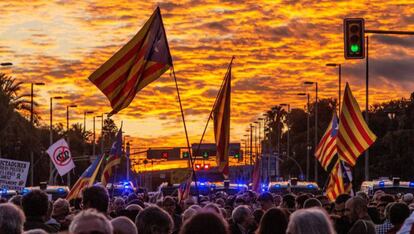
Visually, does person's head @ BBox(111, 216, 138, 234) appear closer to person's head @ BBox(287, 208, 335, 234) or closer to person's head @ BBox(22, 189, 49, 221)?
person's head @ BBox(287, 208, 335, 234)

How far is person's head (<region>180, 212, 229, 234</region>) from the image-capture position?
6457mm

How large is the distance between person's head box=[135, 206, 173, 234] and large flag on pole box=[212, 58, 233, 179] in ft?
43.3

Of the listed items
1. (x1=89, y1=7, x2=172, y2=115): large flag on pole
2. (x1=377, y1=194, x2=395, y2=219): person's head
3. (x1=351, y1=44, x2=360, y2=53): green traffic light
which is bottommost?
(x1=377, y1=194, x2=395, y2=219): person's head

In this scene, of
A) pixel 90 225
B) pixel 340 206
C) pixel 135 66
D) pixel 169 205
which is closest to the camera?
pixel 90 225

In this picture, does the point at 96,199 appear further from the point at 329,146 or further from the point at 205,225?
the point at 329,146

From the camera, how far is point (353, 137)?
2592cm

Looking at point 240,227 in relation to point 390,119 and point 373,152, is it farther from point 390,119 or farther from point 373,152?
point 390,119

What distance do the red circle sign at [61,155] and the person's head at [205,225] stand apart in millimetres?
32466

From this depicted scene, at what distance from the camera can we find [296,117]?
488ft

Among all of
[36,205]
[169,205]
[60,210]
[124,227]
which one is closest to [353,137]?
[169,205]

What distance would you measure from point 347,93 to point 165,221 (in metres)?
18.5

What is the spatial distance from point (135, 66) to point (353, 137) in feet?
26.8

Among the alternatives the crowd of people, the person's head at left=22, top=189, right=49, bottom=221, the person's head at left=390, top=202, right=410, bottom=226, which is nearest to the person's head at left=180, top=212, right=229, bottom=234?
the crowd of people

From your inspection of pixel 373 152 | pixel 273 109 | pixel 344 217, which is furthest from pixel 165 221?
pixel 273 109
